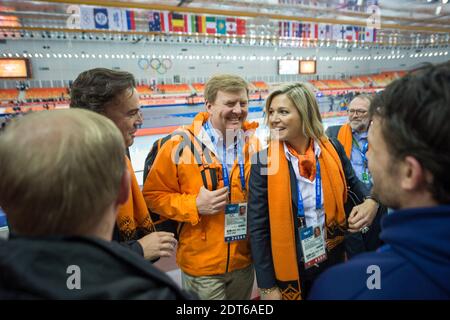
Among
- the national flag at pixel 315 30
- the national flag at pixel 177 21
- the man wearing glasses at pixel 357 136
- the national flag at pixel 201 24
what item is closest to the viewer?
the man wearing glasses at pixel 357 136

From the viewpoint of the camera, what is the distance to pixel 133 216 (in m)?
1.48

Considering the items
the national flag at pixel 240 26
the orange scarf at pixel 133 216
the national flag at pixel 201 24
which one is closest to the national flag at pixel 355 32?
the national flag at pixel 240 26

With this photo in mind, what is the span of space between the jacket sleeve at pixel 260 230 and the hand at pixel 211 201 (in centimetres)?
17

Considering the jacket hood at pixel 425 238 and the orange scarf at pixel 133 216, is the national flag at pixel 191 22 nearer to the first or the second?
the orange scarf at pixel 133 216

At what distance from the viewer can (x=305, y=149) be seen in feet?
5.67

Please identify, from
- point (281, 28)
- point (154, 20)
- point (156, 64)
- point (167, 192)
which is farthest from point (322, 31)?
point (167, 192)

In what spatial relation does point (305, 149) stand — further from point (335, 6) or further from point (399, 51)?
point (399, 51)

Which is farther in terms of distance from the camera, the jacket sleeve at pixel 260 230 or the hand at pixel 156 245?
the jacket sleeve at pixel 260 230

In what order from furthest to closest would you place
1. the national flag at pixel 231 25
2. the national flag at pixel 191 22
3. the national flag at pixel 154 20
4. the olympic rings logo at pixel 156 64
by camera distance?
the olympic rings logo at pixel 156 64 → the national flag at pixel 231 25 → the national flag at pixel 191 22 → the national flag at pixel 154 20

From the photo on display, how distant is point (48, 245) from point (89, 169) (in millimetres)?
174

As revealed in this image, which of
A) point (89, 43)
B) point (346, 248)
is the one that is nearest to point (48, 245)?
point (346, 248)

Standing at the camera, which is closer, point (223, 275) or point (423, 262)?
point (423, 262)

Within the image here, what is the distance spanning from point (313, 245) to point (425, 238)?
971mm

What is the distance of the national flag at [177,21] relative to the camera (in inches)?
284
